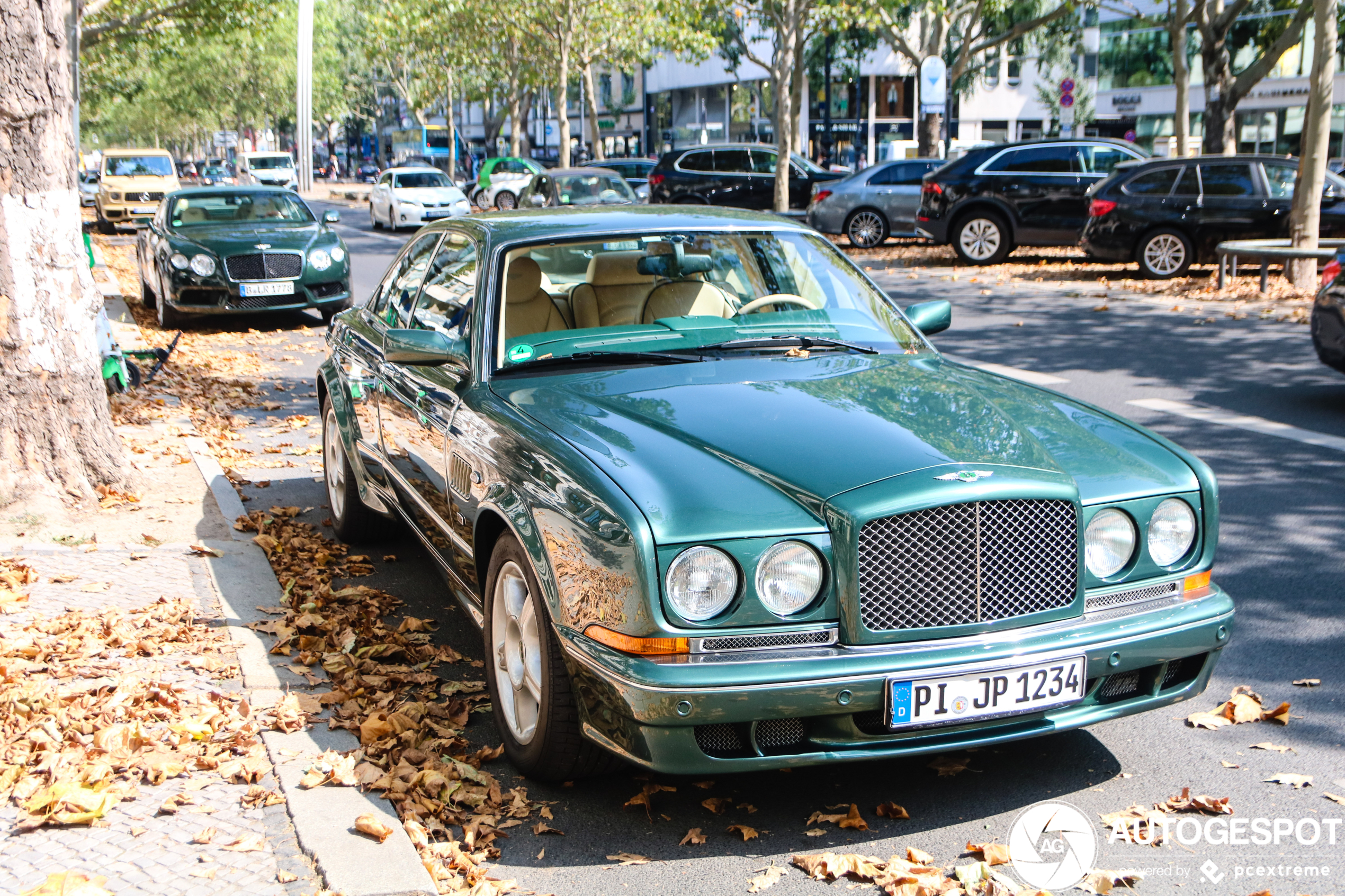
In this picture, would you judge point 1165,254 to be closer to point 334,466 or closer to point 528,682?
point 334,466

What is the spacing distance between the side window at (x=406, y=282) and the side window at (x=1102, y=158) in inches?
637

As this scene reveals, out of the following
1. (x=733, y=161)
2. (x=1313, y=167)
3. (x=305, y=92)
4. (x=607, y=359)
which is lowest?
(x=607, y=359)

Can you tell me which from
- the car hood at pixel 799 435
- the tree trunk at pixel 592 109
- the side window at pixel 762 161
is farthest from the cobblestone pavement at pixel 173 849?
the tree trunk at pixel 592 109

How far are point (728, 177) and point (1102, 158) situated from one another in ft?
33.4

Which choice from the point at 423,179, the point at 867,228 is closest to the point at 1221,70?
the point at 867,228

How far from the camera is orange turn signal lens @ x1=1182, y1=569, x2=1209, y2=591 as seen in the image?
368 cm

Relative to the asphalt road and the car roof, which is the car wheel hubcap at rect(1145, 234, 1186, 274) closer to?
the asphalt road

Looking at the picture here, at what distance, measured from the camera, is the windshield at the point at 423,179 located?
31.2 metres

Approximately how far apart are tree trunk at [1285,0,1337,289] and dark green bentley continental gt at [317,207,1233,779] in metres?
12.9

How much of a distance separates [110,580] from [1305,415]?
24.5ft

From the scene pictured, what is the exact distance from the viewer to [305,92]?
Answer: 50.6 metres

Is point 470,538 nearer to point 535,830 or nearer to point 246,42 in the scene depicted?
point 535,830

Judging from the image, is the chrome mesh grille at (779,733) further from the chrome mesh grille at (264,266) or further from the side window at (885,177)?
the side window at (885,177)

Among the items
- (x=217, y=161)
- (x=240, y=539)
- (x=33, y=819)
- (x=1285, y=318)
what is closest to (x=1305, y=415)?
(x=1285, y=318)
